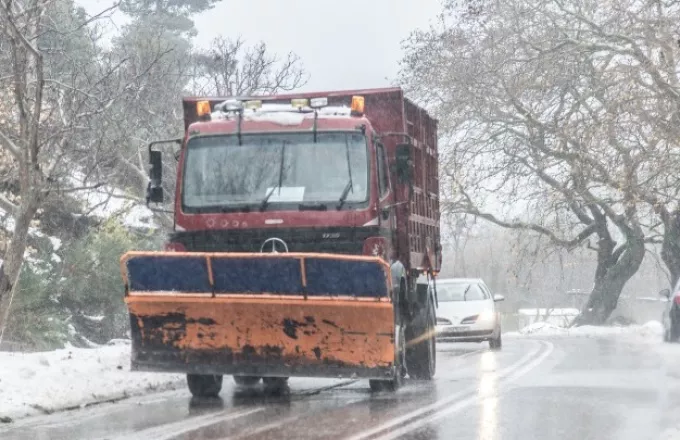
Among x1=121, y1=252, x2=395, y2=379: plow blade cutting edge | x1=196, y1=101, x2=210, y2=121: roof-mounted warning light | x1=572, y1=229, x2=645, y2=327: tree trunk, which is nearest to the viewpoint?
x1=121, y1=252, x2=395, y2=379: plow blade cutting edge

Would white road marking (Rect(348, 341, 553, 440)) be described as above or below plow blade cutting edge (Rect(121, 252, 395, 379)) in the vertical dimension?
below

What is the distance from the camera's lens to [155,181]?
41.4ft

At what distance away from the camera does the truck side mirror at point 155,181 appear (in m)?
12.6

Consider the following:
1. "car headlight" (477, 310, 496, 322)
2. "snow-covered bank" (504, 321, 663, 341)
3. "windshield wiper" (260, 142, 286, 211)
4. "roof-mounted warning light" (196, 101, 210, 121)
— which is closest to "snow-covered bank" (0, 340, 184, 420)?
"windshield wiper" (260, 142, 286, 211)

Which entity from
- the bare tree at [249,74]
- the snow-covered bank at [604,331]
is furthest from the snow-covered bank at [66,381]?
the snow-covered bank at [604,331]

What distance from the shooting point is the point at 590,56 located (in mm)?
30297

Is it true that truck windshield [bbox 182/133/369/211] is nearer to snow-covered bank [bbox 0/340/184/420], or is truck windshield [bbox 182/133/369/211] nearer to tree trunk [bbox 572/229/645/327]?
snow-covered bank [bbox 0/340/184/420]

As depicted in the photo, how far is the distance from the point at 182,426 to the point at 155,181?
144 inches

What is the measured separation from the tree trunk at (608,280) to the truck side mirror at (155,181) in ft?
99.7

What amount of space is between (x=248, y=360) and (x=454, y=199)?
2790 centimetres

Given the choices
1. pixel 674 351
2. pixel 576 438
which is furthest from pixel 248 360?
pixel 674 351

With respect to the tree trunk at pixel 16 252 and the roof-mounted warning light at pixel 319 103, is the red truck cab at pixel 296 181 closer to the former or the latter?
the roof-mounted warning light at pixel 319 103

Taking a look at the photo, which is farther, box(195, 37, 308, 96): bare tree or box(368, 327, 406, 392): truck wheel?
box(195, 37, 308, 96): bare tree

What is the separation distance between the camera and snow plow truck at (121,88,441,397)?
1109 centimetres
